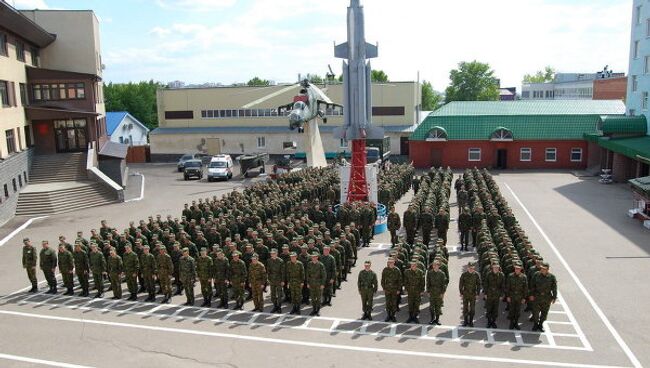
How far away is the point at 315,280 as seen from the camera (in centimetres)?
1206

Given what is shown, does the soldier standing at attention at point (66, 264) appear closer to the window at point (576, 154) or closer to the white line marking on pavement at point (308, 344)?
the white line marking on pavement at point (308, 344)

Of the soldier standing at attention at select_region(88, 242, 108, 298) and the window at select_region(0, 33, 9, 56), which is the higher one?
the window at select_region(0, 33, 9, 56)

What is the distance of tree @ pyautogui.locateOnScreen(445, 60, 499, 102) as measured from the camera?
251ft

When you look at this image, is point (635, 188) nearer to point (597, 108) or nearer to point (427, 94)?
point (597, 108)

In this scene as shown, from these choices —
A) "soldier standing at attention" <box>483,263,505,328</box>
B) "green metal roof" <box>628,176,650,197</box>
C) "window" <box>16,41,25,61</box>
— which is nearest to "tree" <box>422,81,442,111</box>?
"window" <box>16,41,25,61</box>

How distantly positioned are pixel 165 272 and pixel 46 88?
75.4 ft

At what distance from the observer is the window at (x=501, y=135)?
122 ft

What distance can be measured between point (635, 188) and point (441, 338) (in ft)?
49.1

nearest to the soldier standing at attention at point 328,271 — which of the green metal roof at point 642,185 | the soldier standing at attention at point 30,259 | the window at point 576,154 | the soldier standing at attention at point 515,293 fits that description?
the soldier standing at attention at point 515,293

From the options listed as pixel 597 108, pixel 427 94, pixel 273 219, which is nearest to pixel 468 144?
pixel 597 108

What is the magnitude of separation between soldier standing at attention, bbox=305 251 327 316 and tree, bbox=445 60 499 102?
68.7 metres

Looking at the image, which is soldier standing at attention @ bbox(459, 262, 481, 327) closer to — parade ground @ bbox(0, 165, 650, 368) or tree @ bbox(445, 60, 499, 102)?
parade ground @ bbox(0, 165, 650, 368)

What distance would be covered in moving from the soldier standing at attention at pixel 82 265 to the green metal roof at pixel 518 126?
2791 centimetres

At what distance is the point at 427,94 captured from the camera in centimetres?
9581
